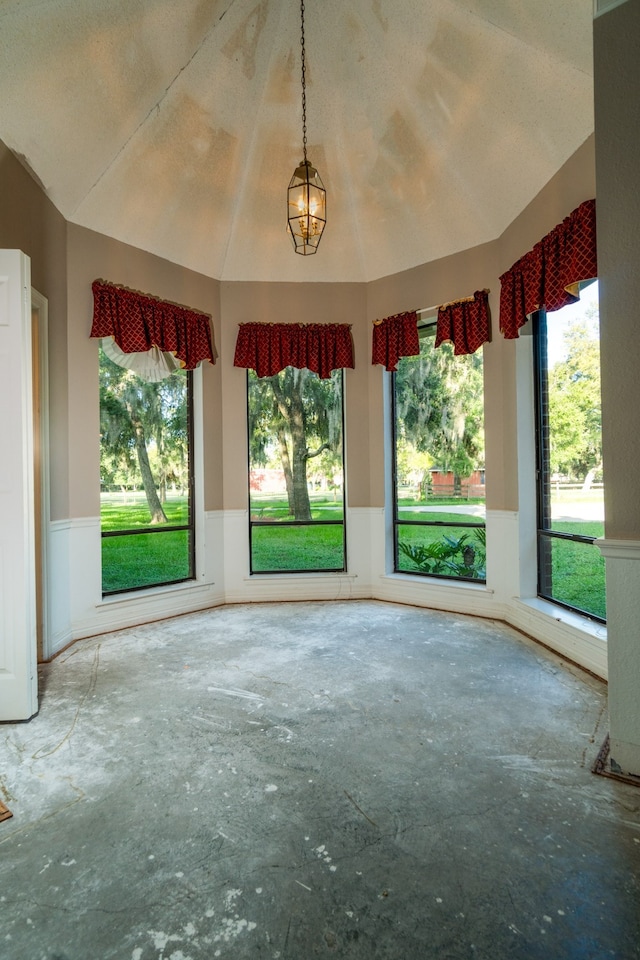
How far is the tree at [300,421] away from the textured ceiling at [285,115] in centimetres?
115

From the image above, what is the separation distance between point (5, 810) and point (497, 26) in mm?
4499

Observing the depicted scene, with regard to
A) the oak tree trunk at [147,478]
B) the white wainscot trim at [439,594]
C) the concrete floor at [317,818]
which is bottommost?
the concrete floor at [317,818]

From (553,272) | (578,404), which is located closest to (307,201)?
(553,272)

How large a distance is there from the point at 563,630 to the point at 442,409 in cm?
216

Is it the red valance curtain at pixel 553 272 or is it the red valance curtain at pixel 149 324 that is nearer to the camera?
the red valance curtain at pixel 553 272

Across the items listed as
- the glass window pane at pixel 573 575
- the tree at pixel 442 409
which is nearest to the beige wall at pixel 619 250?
the glass window pane at pixel 573 575

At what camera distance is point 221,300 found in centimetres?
488

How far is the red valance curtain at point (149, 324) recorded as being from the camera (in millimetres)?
3941

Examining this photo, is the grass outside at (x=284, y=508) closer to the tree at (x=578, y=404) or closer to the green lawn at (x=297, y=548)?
the green lawn at (x=297, y=548)

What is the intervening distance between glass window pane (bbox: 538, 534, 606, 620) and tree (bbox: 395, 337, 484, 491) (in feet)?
3.33

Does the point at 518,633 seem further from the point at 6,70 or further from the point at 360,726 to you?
the point at 6,70

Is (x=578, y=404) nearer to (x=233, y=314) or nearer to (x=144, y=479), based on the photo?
(x=233, y=314)

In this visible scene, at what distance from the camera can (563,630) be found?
11.0ft

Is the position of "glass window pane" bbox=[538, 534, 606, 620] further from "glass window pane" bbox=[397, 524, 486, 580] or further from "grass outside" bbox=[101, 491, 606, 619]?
"glass window pane" bbox=[397, 524, 486, 580]
